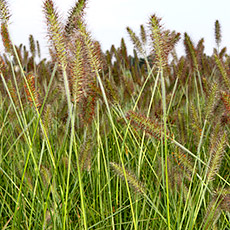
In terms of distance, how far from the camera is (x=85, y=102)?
5.10 ft

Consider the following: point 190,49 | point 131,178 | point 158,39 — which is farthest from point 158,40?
point 190,49

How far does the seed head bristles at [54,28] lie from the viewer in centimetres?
100

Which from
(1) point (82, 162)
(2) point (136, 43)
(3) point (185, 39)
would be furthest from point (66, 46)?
(3) point (185, 39)

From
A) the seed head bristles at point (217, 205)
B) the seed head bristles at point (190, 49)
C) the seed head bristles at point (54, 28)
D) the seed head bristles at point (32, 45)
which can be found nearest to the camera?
the seed head bristles at point (54, 28)

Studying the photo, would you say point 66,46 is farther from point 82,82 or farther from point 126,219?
point 126,219

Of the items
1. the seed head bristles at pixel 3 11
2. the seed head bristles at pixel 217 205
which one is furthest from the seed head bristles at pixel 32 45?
the seed head bristles at pixel 217 205

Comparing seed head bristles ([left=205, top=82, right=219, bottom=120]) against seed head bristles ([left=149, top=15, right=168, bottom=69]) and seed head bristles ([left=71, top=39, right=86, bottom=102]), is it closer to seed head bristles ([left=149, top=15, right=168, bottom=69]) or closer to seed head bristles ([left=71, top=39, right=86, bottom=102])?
seed head bristles ([left=149, top=15, right=168, bottom=69])

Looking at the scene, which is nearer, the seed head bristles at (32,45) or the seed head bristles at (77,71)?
the seed head bristles at (77,71)

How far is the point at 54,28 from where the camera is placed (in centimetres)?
100

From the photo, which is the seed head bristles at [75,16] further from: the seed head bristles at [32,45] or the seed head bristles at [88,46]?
the seed head bristles at [32,45]

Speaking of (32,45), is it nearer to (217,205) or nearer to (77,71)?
(77,71)

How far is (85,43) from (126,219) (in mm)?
1022

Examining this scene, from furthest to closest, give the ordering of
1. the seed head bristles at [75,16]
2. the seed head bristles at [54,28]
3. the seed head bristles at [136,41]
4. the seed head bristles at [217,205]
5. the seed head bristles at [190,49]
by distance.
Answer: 1. the seed head bristles at [190,49]
2. the seed head bristles at [136,41]
3. the seed head bristles at [217,205]
4. the seed head bristles at [75,16]
5. the seed head bristles at [54,28]

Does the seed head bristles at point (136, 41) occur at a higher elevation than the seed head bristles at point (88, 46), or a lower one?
higher
